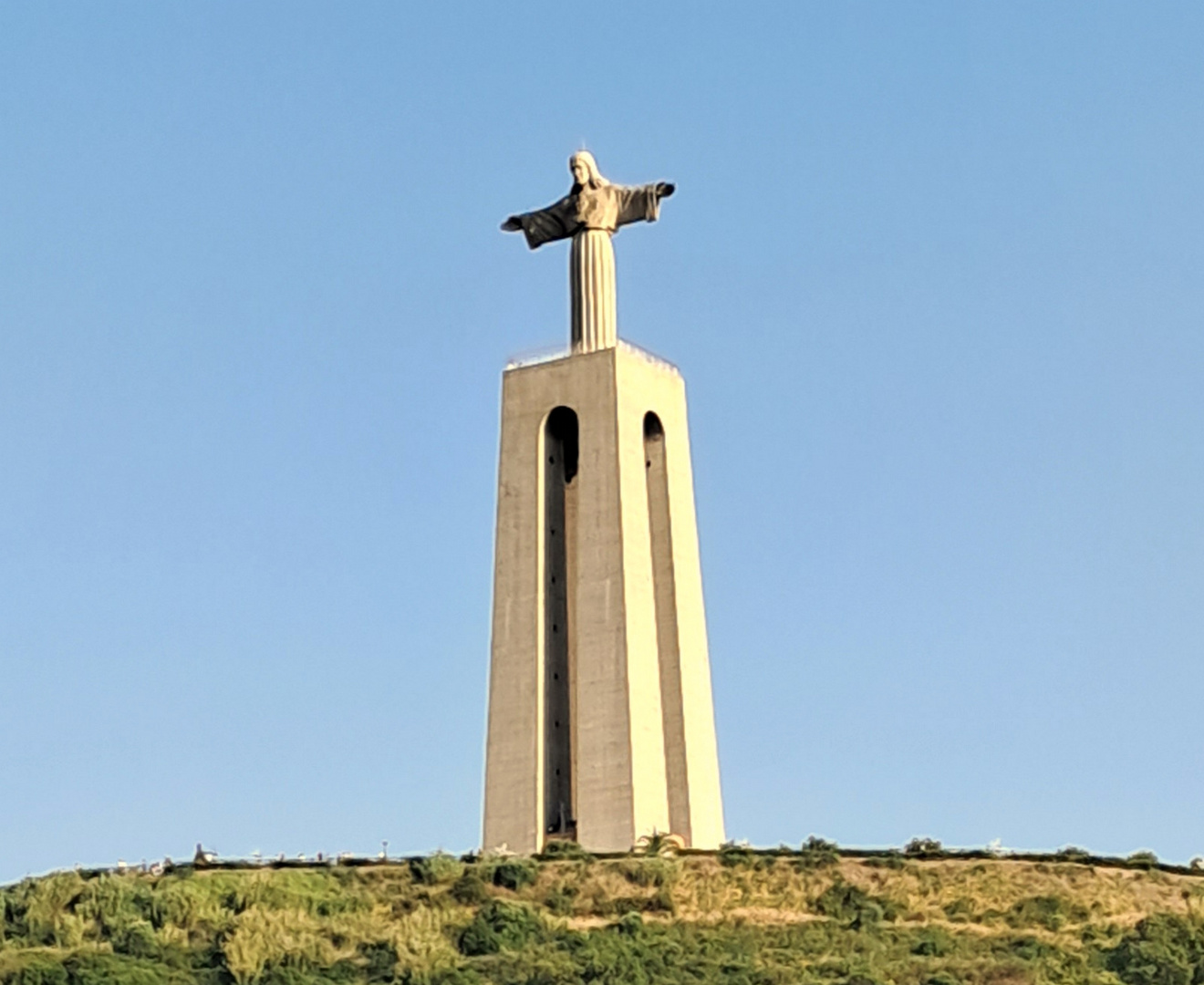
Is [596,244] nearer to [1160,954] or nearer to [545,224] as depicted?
[545,224]

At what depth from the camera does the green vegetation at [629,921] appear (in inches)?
1754

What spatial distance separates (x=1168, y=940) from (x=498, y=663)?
1499cm

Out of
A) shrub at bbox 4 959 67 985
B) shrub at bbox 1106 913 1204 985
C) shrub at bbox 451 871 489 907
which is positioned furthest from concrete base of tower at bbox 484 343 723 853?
shrub at bbox 4 959 67 985

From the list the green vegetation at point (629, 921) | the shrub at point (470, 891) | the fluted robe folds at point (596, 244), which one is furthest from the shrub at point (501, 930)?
the fluted robe folds at point (596, 244)

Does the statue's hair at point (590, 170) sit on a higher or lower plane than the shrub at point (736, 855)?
higher

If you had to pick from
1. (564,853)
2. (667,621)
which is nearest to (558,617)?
(667,621)

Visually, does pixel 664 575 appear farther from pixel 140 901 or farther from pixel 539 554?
pixel 140 901

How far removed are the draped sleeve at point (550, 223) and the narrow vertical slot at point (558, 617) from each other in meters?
3.88

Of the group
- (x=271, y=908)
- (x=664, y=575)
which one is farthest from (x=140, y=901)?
(x=664, y=575)

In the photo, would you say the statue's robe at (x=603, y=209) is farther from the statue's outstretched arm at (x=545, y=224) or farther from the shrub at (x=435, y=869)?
the shrub at (x=435, y=869)

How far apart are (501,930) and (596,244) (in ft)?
52.0

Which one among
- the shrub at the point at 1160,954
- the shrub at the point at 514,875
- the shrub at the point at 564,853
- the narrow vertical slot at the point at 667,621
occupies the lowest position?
the shrub at the point at 1160,954

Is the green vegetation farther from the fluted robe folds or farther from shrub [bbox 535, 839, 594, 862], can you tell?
the fluted robe folds

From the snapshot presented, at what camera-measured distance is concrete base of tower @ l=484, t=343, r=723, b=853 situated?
52875 mm
